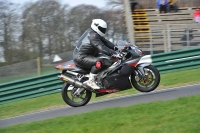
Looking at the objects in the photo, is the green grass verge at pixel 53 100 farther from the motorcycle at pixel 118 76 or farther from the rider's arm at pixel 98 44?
the rider's arm at pixel 98 44

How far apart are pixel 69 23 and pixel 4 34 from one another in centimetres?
401

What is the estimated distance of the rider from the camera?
30.2ft

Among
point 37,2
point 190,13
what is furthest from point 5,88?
point 37,2

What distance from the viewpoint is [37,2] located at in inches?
1068

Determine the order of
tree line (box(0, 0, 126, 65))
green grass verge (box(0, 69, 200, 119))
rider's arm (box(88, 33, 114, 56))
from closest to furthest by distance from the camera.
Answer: rider's arm (box(88, 33, 114, 56)) < green grass verge (box(0, 69, 200, 119)) < tree line (box(0, 0, 126, 65))

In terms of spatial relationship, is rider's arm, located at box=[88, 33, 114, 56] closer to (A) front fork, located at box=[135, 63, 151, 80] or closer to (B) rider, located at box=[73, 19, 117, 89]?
(B) rider, located at box=[73, 19, 117, 89]

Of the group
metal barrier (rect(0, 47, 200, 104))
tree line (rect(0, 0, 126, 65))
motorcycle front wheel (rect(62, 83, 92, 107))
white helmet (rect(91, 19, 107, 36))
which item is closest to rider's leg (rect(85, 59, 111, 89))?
motorcycle front wheel (rect(62, 83, 92, 107))

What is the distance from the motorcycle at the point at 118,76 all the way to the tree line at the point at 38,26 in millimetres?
15386

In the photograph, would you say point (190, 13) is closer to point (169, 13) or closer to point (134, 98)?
point (169, 13)

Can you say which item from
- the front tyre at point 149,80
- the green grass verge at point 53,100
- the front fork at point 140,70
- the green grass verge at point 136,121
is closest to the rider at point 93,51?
the front fork at point 140,70

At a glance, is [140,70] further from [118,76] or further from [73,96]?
[73,96]

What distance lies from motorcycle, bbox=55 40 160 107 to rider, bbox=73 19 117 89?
10 centimetres

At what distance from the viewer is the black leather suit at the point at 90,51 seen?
919 cm

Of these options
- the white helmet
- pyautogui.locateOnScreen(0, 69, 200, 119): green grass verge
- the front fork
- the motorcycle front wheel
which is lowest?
pyautogui.locateOnScreen(0, 69, 200, 119): green grass verge
